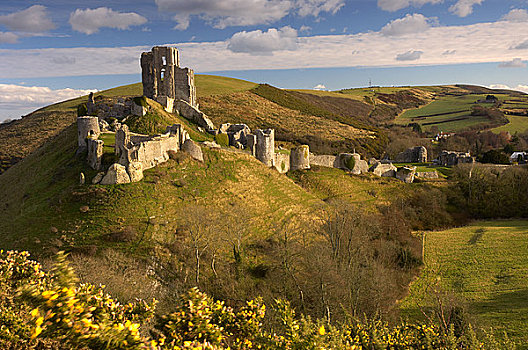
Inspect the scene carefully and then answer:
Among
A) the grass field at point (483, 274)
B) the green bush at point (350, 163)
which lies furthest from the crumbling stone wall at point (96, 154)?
the green bush at point (350, 163)

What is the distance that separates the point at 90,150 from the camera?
30531 millimetres

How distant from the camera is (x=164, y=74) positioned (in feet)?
156

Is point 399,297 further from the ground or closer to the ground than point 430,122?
closer to the ground

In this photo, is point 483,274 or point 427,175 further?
point 427,175

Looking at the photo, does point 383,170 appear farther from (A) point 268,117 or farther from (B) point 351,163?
(A) point 268,117

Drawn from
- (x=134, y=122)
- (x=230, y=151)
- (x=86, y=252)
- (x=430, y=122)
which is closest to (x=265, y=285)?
(x=86, y=252)


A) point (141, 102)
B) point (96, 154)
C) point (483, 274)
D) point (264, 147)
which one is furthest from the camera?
point (264, 147)

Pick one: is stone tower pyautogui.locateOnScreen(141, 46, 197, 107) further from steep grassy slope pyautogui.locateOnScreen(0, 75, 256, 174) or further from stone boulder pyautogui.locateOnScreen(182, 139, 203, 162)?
stone boulder pyautogui.locateOnScreen(182, 139, 203, 162)

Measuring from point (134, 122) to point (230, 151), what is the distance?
11.7 m

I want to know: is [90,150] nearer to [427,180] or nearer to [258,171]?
[258,171]

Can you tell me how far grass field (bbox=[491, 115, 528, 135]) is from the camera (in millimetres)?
106700

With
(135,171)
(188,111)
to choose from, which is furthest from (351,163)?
(135,171)

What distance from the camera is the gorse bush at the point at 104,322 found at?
5574 mm

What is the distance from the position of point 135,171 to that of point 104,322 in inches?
931
